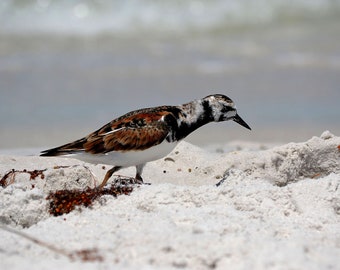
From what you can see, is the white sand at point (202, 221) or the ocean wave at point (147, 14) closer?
the white sand at point (202, 221)

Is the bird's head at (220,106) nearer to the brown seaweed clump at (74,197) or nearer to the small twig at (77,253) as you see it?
the brown seaweed clump at (74,197)

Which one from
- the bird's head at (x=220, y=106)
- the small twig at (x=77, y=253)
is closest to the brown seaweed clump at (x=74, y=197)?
the small twig at (x=77, y=253)

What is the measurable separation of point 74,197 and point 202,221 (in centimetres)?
93

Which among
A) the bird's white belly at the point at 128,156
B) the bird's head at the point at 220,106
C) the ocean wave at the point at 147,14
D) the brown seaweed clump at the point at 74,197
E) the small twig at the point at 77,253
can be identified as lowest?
the small twig at the point at 77,253

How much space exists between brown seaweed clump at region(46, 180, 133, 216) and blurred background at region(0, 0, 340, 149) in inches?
157

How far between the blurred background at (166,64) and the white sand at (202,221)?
318 cm

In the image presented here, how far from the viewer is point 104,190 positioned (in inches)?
171

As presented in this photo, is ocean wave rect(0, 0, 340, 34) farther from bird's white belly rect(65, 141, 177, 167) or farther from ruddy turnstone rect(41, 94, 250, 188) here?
bird's white belly rect(65, 141, 177, 167)

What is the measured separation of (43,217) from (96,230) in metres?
0.66

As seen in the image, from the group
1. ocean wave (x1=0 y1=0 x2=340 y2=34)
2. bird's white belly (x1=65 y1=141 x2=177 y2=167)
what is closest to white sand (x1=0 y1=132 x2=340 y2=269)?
bird's white belly (x1=65 y1=141 x2=177 y2=167)

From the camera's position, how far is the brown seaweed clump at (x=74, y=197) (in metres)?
4.10

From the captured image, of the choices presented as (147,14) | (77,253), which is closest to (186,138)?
(77,253)

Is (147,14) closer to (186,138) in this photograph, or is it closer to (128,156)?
(186,138)

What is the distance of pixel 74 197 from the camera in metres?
4.20
